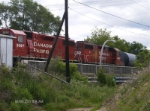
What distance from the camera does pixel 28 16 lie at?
63.6m

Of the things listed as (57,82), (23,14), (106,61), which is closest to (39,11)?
(23,14)

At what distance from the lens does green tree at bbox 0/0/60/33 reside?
Answer: 62.1 meters

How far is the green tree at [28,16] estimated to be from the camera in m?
62.1

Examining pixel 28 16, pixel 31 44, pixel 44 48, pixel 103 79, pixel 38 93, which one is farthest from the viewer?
pixel 28 16

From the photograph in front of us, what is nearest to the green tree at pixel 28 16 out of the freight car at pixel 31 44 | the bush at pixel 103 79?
the freight car at pixel 31 44

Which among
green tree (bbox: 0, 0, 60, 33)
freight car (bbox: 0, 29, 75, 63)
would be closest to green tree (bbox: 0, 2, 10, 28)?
green tree (bbox: 0, 0, 60, 33)

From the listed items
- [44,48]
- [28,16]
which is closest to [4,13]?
[28,16]

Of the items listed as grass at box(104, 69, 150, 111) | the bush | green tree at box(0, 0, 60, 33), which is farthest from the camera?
green tree at box(0, 0, 60, 33)

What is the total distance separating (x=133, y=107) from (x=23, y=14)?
179ft

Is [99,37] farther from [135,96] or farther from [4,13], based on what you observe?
[135,96]

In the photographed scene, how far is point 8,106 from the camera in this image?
562 inches

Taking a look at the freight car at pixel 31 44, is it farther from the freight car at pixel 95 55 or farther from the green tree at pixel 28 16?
the green tree at pixel 28 16

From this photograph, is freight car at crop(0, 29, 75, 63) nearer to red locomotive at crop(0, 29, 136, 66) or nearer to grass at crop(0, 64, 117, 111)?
red locomotive at crop(0, 29, 136, 66)

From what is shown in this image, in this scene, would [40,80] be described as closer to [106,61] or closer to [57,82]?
[57,82]
